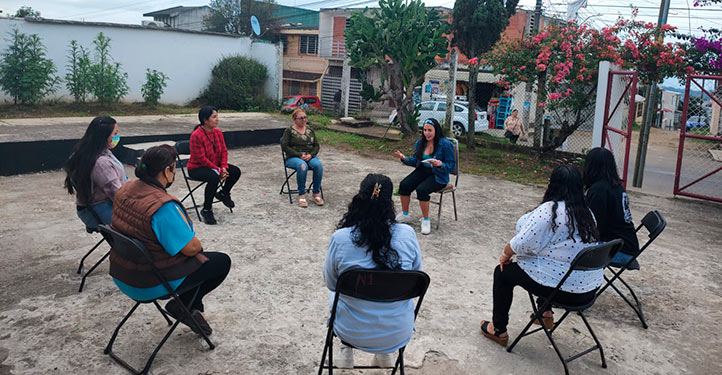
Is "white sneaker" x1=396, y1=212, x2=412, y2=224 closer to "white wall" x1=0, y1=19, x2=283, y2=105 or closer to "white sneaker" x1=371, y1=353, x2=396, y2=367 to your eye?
"white sneaker" x1=371, y1=353, x2=396, y2=367

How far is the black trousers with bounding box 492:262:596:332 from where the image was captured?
344 cm

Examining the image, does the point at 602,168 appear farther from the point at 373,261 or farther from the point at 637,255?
the point at 373,261

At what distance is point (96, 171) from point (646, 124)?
29.7 ft

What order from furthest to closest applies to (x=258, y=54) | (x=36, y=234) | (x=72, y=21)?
1. (x=258, y=54)
2. (x=72, y=21)
3. (x=36, y=234)

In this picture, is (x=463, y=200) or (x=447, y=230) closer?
(x=447, y=230)

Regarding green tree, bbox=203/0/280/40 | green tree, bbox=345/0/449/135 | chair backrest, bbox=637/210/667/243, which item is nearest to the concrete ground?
chair backrest, bbox=637/210/667/243

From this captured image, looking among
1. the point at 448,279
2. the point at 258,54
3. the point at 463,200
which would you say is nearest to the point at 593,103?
the point at 463,200

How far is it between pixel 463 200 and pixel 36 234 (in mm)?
5254

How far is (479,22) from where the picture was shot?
13398 mm

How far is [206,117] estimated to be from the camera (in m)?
6.16

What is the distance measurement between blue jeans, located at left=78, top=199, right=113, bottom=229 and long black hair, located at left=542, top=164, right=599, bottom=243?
3.37m

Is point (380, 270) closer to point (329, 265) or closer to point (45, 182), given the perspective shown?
point (329, 265)

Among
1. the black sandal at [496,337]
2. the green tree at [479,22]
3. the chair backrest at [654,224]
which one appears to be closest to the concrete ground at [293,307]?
the black sandal at [496,337]

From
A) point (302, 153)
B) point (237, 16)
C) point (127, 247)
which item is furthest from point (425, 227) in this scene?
point (237, 16)
